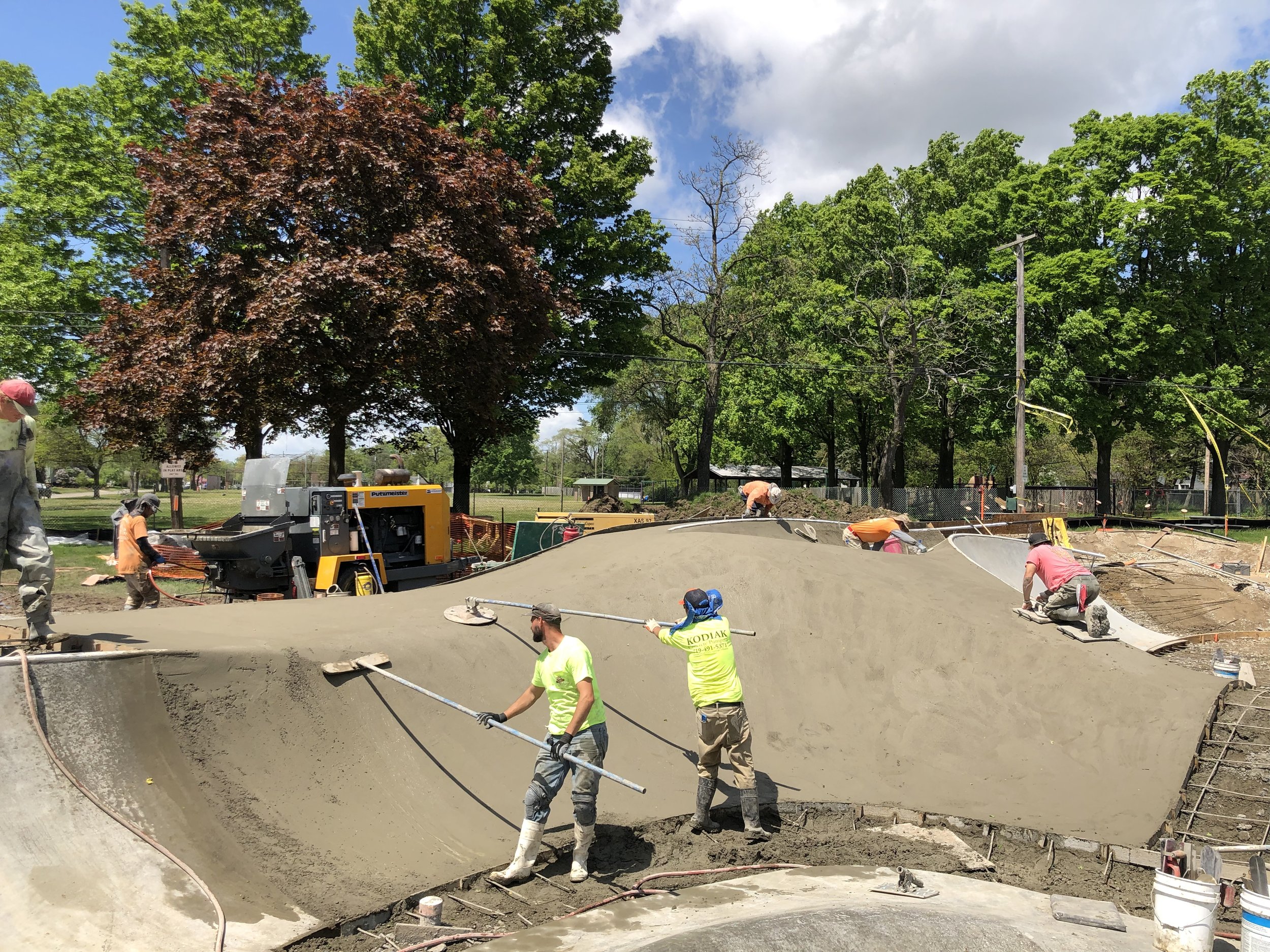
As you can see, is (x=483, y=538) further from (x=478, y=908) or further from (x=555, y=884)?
(x=478, y=908)

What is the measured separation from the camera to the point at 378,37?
862 inches

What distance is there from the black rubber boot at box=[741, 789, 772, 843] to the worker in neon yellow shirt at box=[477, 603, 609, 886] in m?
1.35

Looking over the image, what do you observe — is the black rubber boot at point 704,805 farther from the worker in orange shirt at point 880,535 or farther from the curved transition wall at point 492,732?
the worker in orange shirt at point 880,535

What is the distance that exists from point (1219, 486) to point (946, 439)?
11.9 meters

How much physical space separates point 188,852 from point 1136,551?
24063 millimetres

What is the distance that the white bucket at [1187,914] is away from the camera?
4488 millimetres

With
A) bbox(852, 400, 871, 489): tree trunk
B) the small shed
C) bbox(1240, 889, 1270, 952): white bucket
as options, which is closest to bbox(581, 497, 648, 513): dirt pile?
the small shed

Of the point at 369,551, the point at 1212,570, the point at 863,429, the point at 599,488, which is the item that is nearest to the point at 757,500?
the point at 369,551

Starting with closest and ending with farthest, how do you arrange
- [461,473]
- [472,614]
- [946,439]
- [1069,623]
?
[472,614]
[1069,623]
[461,473]
[946,439]

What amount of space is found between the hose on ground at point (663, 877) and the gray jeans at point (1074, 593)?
5545mm

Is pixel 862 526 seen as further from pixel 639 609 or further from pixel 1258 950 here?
pixel 1258 950

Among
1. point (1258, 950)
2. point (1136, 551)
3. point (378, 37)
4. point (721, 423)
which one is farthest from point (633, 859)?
point (721, 423)

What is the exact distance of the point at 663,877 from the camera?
221 inches

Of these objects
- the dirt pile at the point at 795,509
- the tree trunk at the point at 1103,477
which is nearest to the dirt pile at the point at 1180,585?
the dirt pile at the point at 795,509
